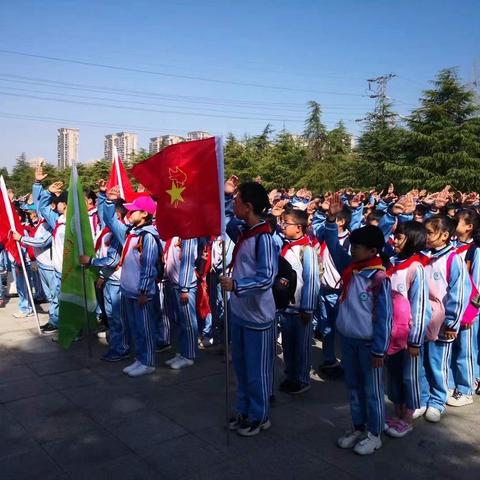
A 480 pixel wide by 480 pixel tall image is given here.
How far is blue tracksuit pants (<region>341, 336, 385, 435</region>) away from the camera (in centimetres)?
355

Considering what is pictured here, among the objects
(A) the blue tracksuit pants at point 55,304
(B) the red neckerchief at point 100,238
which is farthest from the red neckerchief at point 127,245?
(A) the blue tracksuit pants at point 55,304

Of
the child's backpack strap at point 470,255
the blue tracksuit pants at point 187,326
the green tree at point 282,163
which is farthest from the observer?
the green tree at point 282,163

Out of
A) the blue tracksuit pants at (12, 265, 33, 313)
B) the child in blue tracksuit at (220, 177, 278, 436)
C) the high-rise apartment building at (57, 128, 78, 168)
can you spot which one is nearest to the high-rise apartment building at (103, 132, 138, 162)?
the high-rise apartment building at (57, 128, 78, 168)

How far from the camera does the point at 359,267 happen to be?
3.59 metres

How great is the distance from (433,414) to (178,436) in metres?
2.15

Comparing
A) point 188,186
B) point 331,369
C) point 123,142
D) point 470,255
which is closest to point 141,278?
point 188,186

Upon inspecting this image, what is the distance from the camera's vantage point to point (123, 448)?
364 cm

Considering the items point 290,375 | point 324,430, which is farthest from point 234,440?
point 290,375

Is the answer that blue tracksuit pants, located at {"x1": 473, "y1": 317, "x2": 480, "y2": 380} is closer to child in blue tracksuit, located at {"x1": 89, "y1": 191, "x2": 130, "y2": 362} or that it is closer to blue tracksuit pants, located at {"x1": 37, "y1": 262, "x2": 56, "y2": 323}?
child in blue tracksuit, located at {"x1": 89, "y1": 191, "x2": 130, "y2": 362}

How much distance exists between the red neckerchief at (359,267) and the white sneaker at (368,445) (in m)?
1.02

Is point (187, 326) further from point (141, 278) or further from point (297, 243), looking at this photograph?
point (297, 243)

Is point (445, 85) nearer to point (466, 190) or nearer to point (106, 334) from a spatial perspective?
point (466, 190)

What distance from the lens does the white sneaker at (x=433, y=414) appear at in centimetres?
419

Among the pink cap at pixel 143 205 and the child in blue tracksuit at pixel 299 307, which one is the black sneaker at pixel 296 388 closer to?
the child in blue tracksuit at pixel 299 307
